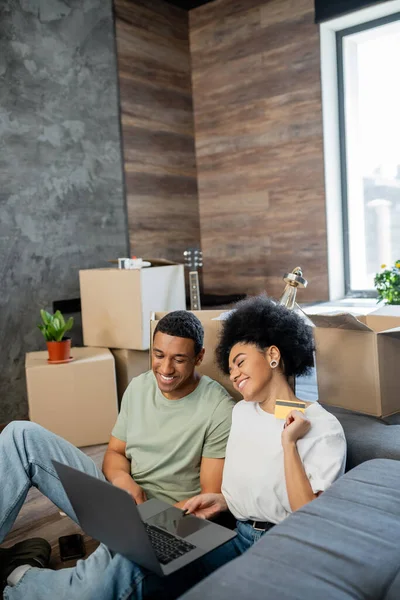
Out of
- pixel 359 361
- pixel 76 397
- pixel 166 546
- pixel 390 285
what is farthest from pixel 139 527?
pixel 390 285

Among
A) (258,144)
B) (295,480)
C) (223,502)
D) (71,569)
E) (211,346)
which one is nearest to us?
(295,480)

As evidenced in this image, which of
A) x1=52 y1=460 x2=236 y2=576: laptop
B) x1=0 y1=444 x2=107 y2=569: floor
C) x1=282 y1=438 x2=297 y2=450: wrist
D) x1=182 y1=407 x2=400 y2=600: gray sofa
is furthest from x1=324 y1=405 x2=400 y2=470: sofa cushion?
x1=0 y1=444 x2=107 y2=569: floor

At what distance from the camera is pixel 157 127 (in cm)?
408

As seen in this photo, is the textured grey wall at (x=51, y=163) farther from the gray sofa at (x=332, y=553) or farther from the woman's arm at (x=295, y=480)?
the gray sofa at (x=332, y=553)

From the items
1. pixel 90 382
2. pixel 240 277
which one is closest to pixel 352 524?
pixel 90 382

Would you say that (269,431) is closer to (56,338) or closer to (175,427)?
(175,427)

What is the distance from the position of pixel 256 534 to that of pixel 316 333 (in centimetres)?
58

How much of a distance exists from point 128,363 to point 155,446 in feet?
4.88

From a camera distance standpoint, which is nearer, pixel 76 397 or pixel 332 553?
pixel 332 553

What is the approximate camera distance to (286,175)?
151 inches

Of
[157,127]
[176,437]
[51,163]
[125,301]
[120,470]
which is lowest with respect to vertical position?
[120,470]

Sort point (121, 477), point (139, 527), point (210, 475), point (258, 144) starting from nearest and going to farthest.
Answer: point (139, 527)
point (210, 475)
point (121, 477)
point (258, 144)

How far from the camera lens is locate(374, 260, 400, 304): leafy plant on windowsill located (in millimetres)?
3227

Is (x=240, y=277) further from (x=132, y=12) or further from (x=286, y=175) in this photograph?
(x=132, y=12)
